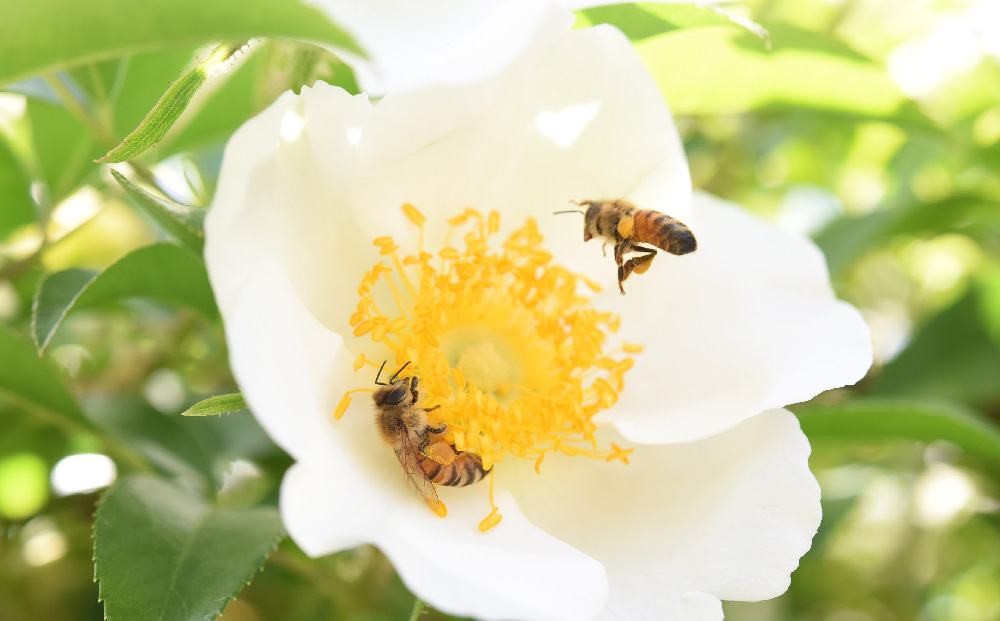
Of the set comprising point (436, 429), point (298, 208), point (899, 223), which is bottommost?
point (899, 223)

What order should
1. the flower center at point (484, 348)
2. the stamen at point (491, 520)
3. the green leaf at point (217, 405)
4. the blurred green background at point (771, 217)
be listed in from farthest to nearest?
the blurred green background at point (771, 217) < the flower center at point (484, 348) < the stamen at point (491, 520) < the green leaf at point (217, 405)

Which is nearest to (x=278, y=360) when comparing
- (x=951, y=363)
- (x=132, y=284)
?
(x=132, y=284)

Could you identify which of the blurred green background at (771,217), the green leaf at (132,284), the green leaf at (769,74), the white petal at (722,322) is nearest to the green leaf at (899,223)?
the blurred green background at (771,217)

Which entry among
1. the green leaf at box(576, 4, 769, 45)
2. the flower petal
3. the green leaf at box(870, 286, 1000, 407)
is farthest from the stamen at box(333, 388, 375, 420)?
the green leaf at box(870, 286, 1000, 407)

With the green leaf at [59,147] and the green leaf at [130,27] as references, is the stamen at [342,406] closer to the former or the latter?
Answer: the green leaf at [130,27]

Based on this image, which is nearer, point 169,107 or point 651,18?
point 169,107

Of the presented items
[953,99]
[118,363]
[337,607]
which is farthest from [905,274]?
[118,363]

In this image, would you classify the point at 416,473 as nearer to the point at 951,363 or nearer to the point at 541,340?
the point at 541,340

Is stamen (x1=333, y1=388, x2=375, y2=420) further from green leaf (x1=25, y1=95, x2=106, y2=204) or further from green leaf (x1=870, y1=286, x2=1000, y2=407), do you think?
green leaf (x1=870, y1=286, x2=1000, y2=407)
